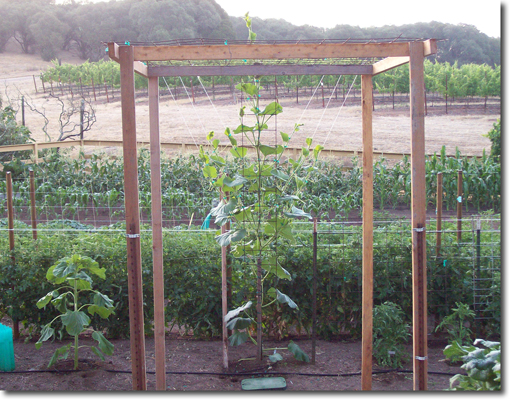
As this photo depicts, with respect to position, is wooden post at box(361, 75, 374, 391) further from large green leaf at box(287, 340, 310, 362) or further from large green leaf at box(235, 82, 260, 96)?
large green leaf at box(235, 82, 260, 96)

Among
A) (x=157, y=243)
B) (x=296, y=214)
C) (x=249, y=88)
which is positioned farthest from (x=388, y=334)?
(x=249, y=88)

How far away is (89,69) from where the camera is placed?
83.0 ft

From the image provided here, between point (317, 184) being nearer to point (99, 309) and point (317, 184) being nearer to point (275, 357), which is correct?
point (275, 357)

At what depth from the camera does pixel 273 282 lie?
4.11 meters

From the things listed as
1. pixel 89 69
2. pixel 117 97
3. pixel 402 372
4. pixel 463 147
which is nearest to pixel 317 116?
pixel 463 147

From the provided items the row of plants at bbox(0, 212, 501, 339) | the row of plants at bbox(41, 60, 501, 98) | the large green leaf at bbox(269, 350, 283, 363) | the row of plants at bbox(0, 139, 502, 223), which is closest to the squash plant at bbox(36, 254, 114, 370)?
the row of plants at bbox(0, 212, 501, 339)

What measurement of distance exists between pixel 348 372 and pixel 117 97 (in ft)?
79.7

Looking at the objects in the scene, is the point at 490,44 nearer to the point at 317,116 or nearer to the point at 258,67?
the point at 317,116

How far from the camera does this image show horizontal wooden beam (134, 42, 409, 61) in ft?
9.71

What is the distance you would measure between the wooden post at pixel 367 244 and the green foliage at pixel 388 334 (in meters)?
0.39

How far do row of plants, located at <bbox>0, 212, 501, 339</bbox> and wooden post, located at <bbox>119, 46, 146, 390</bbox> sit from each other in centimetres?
99

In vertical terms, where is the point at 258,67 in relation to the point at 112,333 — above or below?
above

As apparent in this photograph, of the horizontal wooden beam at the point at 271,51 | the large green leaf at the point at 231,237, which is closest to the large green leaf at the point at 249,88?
the horizontal wooden beam at the point at 271,51

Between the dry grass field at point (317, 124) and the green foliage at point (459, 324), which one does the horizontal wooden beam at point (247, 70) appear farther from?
the dry grass field at point (317, 124)
